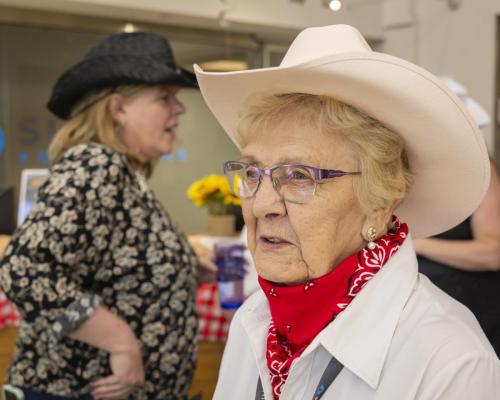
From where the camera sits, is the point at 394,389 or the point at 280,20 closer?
the point at 394,389

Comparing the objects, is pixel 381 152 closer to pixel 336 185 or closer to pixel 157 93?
pixel 336 185

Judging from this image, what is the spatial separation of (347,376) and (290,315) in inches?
6.2

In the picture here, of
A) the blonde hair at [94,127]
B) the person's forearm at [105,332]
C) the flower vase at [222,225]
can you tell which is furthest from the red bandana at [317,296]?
the flower vase at [222,225]

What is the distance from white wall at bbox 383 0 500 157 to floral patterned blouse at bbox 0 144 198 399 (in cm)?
275

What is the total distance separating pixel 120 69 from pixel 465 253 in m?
1.28

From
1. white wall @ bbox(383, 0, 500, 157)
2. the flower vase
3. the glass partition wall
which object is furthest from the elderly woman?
the glass partition wall

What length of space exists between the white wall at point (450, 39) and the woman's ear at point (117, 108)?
8.38 feet

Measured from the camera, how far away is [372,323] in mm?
1005

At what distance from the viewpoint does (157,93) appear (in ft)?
6.43

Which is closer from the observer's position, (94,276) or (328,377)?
(328,377)

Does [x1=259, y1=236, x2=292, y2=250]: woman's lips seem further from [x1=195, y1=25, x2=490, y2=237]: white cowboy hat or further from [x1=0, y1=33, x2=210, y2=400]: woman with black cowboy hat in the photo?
[x1=0, y1=33, x2=210, y2=400]: woman with black cowboy hat

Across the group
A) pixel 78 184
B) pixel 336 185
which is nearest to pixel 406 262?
pixel 336 185

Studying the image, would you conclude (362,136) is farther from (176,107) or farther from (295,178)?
(176,107)

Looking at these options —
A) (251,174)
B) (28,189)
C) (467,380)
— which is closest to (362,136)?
(251,174)
